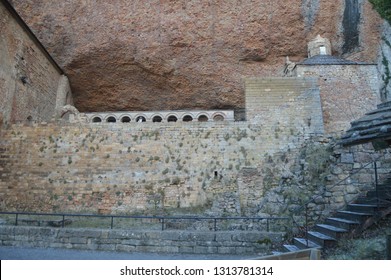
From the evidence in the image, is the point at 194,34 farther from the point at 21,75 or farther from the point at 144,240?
the point at 144,240

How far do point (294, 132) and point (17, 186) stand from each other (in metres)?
11.2

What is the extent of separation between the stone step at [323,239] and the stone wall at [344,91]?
10.6m

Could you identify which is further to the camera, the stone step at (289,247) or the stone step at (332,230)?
the stone step at (289,247)

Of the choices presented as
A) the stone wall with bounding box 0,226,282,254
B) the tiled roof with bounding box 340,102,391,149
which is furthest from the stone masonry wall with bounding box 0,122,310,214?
the tiled roof with bounding box 340,102,391,149

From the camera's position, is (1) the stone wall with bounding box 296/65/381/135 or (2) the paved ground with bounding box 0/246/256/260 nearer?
(2) the paved ground with bounding box 0/246/256/260

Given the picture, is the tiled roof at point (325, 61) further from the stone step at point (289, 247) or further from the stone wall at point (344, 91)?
the stone step at point (289, 247)

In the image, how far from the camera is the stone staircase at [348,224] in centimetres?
595

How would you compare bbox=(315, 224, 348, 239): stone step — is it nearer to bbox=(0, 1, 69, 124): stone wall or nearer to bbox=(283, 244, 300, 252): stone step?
bbox=(283, 244, 300, 252): stone step

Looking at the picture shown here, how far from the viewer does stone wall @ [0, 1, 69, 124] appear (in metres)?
14.1

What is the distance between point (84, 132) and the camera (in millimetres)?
13523

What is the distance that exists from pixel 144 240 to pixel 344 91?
13.1 metres

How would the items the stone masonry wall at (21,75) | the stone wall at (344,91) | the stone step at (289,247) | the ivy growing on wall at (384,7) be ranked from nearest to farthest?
the stone step at (289,247), the ivy growing on wall at (384,7), the stone masonry wall at (21,75), the stone wall at (344,91)

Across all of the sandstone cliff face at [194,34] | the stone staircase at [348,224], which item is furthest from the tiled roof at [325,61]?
the stone staircase at [348,224]

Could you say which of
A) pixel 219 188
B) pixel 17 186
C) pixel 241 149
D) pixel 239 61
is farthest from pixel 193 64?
pixel 17 186
